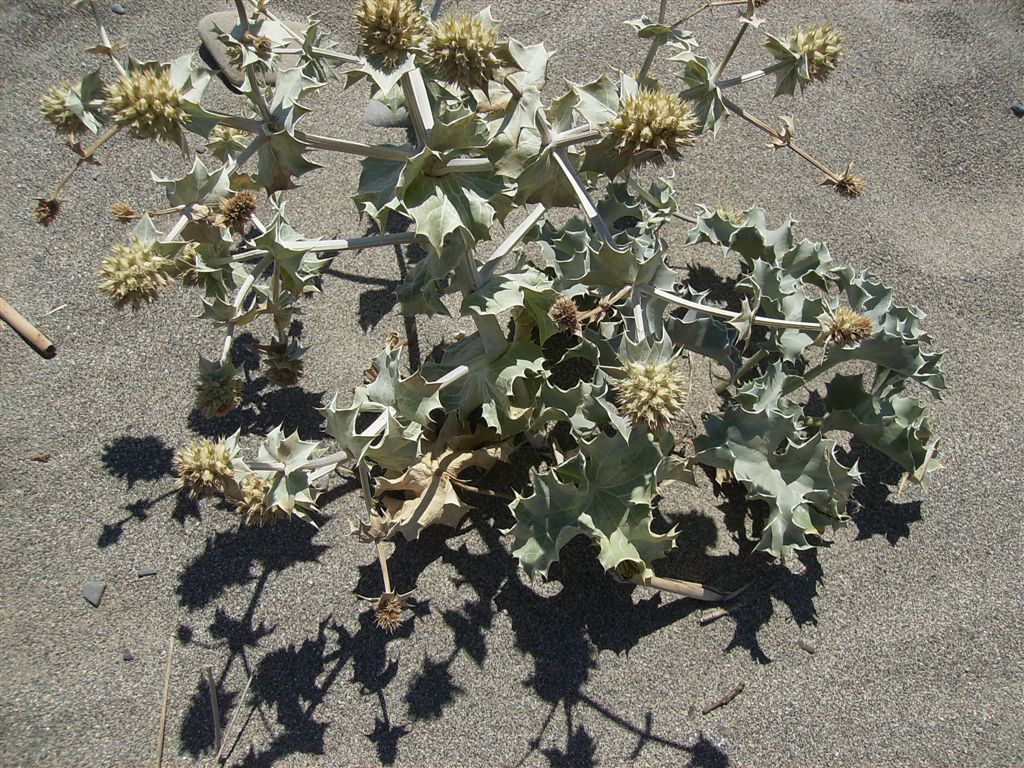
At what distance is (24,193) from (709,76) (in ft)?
7.80

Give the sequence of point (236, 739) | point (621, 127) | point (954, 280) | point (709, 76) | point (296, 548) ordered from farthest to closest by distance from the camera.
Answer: point (954, 280), point (296, 548), point (236, 739), point (709, 76), point (621, 127)

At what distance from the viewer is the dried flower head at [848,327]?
5.34 feet

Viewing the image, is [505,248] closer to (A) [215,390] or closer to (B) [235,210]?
(B) [235,210]

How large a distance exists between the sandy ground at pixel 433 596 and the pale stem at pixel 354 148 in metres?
0.77

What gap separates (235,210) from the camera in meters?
1.78

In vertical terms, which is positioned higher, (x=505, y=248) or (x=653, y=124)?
(x=653, y=124)

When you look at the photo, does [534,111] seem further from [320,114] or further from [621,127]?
[320,114]

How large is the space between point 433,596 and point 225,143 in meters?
1.44

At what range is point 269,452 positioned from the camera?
5.84ft

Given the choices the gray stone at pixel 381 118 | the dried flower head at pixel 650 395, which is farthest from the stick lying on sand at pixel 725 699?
the gray stone at pixel 381 118

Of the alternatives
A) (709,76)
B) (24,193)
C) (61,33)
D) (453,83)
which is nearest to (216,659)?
(453,83)

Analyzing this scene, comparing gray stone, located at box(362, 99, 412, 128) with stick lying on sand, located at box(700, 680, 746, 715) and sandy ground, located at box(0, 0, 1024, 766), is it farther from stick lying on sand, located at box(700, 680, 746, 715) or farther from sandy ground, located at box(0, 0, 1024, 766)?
stick lying on sand, located at box(700, 680, 746, 715)

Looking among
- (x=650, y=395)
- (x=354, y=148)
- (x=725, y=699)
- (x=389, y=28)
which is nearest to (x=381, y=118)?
(x=354, y=148)

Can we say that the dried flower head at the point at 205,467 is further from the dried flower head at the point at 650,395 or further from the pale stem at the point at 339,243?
the dried flower head at the point at 650,395
